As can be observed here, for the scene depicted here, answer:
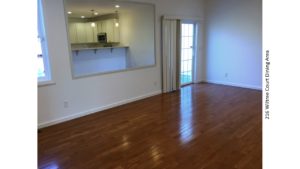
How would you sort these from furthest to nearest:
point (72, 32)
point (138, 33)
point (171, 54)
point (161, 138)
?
point (171, 54), point (138, 33), point (72, 32), point (161, 138)

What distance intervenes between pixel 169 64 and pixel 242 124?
2.65m

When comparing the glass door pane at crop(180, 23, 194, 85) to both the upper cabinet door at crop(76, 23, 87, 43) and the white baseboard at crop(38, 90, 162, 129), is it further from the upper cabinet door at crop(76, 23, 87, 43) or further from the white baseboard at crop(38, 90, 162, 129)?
the upper cabinet door at crop(76, 23, 87, 43)

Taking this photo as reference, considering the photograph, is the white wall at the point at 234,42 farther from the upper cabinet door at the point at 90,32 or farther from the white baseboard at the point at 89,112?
the upper cabinet door at the point at 90,32

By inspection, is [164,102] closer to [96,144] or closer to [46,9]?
[96,144]

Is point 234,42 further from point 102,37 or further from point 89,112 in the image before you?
point 89,112

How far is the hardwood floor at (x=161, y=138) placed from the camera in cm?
248

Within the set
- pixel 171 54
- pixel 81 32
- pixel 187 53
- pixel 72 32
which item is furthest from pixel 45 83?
pixel 187 53

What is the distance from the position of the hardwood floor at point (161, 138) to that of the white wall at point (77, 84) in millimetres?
218

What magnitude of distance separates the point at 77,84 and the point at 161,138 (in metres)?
1.90

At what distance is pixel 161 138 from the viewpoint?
10.0 feet

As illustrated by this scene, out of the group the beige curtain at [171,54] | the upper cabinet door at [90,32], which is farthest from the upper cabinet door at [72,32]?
the beige curtain at [171,54]

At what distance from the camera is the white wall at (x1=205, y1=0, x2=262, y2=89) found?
5574 millimetres

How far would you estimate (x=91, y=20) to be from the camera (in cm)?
402

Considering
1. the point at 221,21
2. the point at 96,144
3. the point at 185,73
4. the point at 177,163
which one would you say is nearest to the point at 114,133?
the point at 96,144
